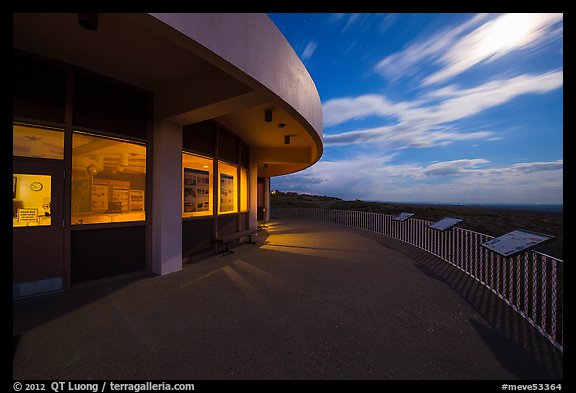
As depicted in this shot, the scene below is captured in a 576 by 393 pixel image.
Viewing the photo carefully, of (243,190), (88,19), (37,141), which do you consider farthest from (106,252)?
(243,190)

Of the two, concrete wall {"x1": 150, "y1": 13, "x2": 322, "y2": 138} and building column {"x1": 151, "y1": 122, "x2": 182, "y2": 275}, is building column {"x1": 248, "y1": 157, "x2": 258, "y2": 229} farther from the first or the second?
A: concrete wall {"x1": 150, "y1": 13, "x2": 322, "y2": 138}

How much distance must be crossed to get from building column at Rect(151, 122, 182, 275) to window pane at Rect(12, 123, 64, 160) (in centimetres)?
146

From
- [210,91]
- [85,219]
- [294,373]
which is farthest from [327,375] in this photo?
[85,219]

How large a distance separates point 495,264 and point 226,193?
28.7 ft

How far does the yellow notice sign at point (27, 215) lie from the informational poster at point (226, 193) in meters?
4.10

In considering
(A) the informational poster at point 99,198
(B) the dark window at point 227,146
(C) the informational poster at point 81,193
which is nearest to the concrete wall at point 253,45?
(B) the dark window at point 227,146

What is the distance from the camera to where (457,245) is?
5.18 m

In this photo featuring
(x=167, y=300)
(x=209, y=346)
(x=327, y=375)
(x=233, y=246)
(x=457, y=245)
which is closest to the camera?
(x=327, y=375)

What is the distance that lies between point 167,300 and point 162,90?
422 cm

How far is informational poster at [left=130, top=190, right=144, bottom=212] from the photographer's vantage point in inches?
188

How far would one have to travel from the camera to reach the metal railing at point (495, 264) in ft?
9.11

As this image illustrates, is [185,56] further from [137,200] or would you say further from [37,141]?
[137,200]

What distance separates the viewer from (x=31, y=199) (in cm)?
366
